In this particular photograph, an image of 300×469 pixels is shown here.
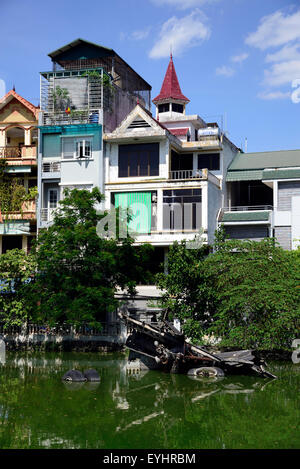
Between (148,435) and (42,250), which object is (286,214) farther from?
(148,435)

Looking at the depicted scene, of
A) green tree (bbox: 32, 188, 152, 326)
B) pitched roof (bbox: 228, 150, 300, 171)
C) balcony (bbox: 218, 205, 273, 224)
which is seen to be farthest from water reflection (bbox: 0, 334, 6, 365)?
pitched roof (bbox: 228, 150, 300, 171)

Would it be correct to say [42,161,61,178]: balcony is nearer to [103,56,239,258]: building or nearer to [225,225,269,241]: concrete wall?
[103,56,239,258]: building

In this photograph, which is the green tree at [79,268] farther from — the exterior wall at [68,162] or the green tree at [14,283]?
the exterior wall at [68,162]

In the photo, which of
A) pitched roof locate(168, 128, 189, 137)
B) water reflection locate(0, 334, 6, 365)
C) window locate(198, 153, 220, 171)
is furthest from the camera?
pitched roof locate(168, 128, 189, 137)

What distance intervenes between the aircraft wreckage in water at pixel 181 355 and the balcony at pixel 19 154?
15.0 metres

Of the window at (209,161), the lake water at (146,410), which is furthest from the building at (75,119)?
the lake water at (146,410)

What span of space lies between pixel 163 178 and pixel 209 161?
3823 millimetres

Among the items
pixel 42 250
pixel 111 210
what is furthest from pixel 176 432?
pixel 111 210

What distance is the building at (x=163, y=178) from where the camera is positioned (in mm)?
29797

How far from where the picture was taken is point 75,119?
3244cm

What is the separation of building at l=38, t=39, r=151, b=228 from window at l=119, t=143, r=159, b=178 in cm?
116

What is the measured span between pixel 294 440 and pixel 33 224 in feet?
78.3

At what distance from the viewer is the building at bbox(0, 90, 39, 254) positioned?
33.1m

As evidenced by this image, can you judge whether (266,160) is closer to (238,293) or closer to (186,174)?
(186,174)
